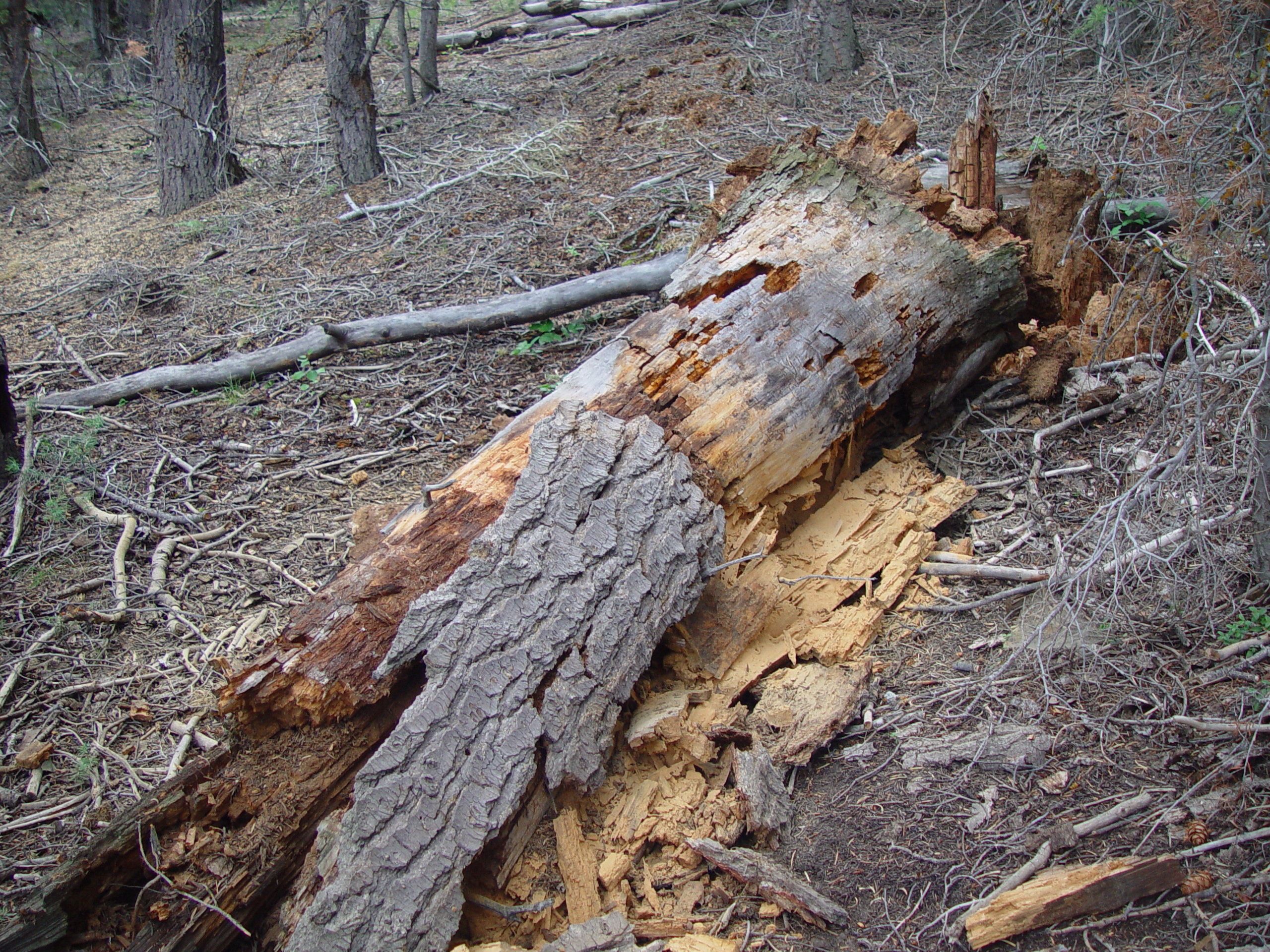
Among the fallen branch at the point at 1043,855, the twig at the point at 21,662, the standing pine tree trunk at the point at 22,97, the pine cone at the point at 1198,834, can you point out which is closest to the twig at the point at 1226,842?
the pine cone at the point at 1198,834

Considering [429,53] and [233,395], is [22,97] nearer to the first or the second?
[429,53]

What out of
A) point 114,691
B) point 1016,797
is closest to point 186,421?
point 114,691

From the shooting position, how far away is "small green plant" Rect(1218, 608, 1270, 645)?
226cm

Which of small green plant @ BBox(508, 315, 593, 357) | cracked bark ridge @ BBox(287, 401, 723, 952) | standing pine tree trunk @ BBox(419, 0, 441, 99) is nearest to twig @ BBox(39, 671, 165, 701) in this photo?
cracked bark ridge @ BBox(287, 401, 723, 952)

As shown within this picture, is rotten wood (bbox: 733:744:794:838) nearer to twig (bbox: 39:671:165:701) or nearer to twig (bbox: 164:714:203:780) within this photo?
twig (bbox: 164:714:203:780)

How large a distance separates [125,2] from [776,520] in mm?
15104

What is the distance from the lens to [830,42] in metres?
7.84

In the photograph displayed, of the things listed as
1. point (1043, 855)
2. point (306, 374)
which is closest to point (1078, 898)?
point (1043, 855)

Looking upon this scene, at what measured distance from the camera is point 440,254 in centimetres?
Answer: 588

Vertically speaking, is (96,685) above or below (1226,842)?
below

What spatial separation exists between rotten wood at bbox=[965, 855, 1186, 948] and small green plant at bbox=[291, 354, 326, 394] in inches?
165

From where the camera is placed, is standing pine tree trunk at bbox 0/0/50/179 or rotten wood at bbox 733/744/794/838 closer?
rotten wood at bbox 733/744/794/838

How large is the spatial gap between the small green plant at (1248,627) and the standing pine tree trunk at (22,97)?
1026cm

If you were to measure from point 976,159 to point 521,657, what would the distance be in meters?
3.21
